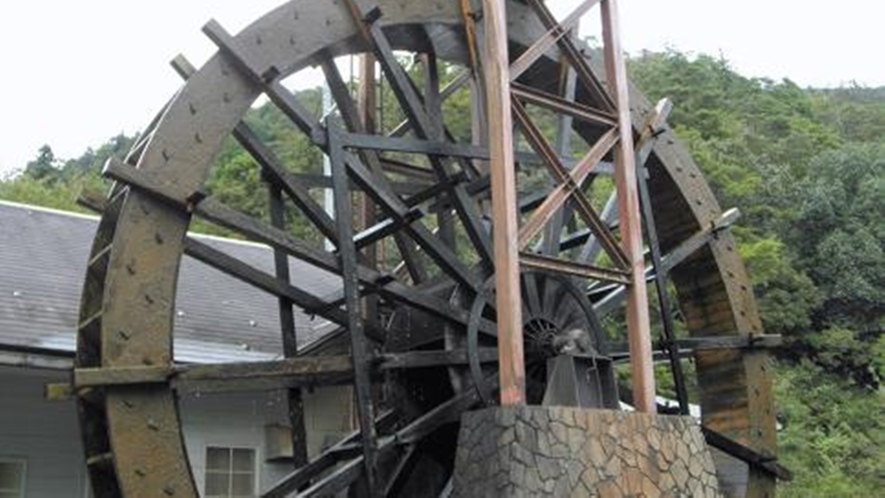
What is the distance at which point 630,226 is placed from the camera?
7.18 metres

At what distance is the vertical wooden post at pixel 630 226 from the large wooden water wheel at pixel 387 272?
0.45ft

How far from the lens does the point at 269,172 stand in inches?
265

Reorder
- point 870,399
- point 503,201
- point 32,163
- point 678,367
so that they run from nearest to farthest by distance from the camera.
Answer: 1. point 503,201
2. point 678,367
3. point 870,399
4. point 32,163

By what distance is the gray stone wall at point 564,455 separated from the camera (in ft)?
18.5

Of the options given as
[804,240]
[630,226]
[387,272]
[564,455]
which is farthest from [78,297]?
[804,240]

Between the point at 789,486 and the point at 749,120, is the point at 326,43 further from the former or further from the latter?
the point at 749,120

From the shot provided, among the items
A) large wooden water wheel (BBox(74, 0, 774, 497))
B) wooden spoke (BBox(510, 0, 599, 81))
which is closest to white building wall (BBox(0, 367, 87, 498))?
large wooden water wheel (BBox(74, 0, 774, 497))

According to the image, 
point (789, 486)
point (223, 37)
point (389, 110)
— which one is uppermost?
point (389, 110)

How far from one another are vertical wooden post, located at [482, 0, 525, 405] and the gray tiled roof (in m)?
2.84

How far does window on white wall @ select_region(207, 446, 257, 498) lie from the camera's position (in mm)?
8891

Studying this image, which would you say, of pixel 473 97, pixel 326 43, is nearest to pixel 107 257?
pixel 326 43

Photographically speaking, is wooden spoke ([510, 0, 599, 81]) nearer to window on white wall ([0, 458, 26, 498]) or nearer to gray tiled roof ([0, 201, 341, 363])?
gray tiled roof ([0, 201, 341, 363])

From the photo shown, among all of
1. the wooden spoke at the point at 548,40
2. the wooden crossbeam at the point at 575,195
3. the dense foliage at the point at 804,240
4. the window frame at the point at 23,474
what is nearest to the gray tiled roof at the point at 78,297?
the window frame at the point at 23,474

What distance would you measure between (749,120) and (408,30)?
26153 millimetres
